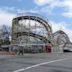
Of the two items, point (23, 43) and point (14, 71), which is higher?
point (23, 43)

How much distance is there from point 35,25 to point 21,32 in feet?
17.1

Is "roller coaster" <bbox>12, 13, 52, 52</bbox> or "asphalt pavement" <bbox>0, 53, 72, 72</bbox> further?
"roller coaster" <bbox>12, 13, 52, 52</bbox>

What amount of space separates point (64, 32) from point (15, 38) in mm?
31084

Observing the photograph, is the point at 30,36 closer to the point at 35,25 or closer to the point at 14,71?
the point at 35,25

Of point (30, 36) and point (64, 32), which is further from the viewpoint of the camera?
point (64, 32)

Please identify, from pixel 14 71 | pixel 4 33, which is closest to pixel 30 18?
pixel 4 33

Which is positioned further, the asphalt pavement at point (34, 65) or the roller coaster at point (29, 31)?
the roller coaster at point (29, 31)

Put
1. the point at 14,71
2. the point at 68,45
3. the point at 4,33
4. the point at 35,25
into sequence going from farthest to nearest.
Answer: the point at 68,45
the point at 4,33
the point at 35,25
the point at 14,71

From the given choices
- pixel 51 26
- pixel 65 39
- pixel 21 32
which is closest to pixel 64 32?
pixel 65 39

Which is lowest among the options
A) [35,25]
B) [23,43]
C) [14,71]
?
[14,71]

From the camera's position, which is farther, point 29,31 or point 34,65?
point 29,31

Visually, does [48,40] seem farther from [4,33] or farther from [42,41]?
[4,33]

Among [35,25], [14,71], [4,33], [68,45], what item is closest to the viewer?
[14,71]

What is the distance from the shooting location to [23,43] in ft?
309
